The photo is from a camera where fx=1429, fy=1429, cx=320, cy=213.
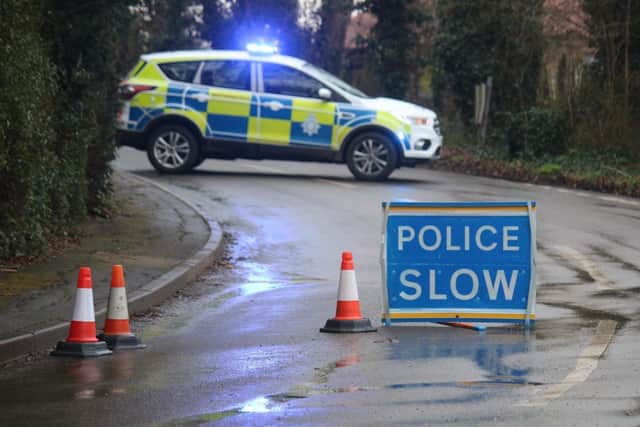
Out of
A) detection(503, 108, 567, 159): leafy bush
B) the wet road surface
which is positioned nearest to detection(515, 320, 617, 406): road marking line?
the wet road surface

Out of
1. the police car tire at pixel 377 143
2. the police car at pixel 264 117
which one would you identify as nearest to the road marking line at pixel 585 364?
the police car tire at pixel 377 143

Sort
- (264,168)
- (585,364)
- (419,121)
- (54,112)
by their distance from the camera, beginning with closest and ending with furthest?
(585,364) < (54,112) < (419,121) < (264,168)

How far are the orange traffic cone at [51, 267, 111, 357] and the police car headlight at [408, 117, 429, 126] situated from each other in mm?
13738

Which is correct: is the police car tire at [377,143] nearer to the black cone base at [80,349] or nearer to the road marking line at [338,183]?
the road marking line at [338,183]

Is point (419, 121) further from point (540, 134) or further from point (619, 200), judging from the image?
point (540, 134)

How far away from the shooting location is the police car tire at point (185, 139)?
22594mm

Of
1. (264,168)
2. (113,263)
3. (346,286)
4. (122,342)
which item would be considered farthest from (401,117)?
(122,342)

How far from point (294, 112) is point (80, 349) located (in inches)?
537

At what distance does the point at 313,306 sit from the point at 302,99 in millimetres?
11274

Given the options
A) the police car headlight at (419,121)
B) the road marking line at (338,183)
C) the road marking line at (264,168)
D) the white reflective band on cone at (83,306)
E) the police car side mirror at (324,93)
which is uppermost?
the police car side mirror at (324,93)

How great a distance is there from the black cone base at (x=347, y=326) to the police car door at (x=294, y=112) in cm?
1256

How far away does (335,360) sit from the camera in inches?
341

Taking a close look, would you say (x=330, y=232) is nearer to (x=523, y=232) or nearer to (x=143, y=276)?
(x=143, y=276)

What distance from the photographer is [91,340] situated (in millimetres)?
9133
